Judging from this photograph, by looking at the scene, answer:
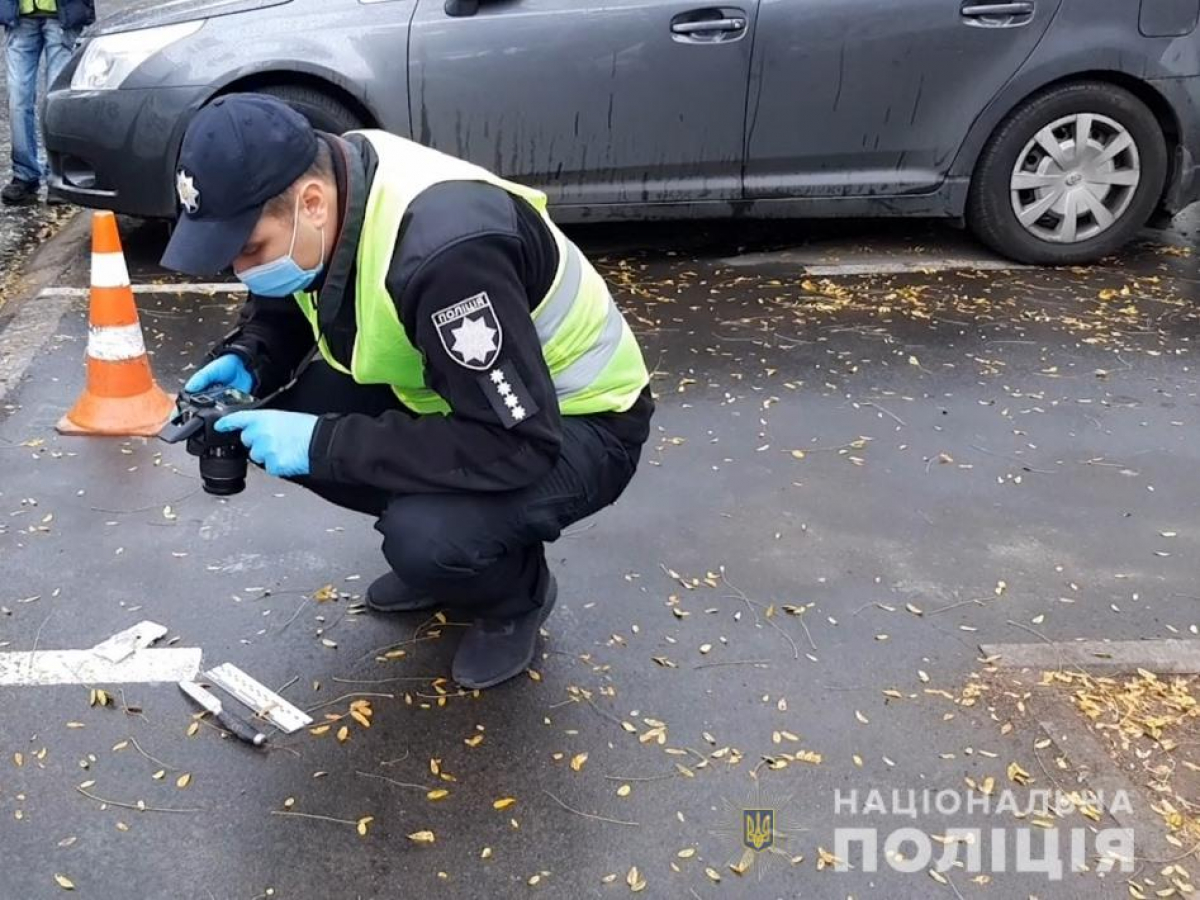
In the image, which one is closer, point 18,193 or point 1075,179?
point 1075,179

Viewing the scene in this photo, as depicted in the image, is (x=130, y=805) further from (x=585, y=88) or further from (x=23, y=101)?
(x=23, y=101)

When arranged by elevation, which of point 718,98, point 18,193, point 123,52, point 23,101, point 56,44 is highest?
point 123,52

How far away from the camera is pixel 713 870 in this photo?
2361mm

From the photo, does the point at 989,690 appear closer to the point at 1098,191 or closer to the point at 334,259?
the point at 334,259

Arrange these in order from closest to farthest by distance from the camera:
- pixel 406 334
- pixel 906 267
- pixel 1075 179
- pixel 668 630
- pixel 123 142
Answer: pixel 406 334, pixel 668 630, pixel 123 142, pixel 1075 179, pixel 906 267

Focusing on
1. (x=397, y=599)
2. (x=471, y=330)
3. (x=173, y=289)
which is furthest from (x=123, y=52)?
(x=471, y=330)

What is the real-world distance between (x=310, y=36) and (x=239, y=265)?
3362 millimetres

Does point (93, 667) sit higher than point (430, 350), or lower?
lower

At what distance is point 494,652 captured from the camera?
2.91m

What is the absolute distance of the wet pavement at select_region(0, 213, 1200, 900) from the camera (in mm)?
2406

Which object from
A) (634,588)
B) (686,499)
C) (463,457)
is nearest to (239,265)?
(463,457)

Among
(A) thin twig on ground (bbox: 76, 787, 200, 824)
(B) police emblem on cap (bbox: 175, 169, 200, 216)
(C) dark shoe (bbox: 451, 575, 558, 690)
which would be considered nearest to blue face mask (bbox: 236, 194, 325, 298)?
(B) police emblem on cap (bbox: 175, 169, 200, 216)

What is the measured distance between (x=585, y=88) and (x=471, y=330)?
137 inches

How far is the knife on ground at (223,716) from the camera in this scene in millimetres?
2676
